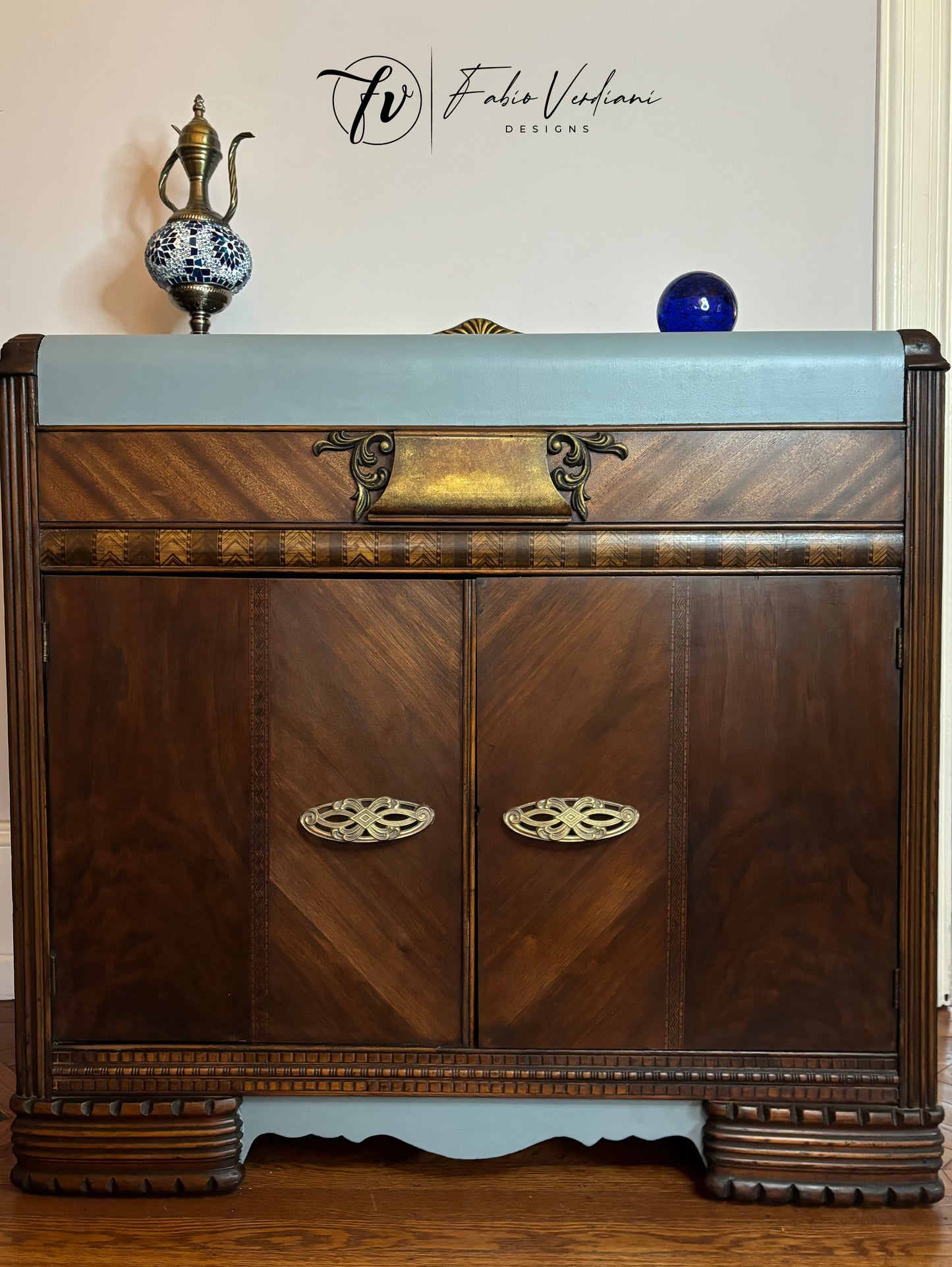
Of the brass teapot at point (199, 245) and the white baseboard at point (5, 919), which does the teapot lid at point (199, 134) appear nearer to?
the brass teapot at point (199, 245)

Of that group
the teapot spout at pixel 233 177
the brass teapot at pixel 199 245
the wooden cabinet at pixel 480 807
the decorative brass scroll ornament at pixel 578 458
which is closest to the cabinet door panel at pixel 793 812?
the wooden cabinet at pixel 480 807

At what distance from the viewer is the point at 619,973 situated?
1180mm

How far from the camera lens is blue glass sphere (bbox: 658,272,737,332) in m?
1.34

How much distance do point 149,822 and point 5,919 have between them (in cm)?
86

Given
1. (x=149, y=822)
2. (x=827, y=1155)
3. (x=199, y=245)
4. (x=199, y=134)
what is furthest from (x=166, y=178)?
(x=827, y=1155)

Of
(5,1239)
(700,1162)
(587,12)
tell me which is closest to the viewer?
(5,1239)

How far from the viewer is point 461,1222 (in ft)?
3.70

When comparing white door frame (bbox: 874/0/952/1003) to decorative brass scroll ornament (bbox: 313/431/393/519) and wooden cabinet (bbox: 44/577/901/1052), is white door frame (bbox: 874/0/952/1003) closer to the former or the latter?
wooden cabinet (bbox: 44/577/901/1052)

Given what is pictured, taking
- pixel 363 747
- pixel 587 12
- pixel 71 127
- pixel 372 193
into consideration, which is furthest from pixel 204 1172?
pixel 587 12

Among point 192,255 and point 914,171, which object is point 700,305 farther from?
point 192,255

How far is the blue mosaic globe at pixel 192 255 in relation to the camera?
150cm

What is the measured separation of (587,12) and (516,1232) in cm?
198

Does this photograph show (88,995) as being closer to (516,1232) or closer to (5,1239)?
(5,1239)

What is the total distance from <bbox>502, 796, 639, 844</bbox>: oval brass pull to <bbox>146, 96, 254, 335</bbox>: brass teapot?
39.3 inches
